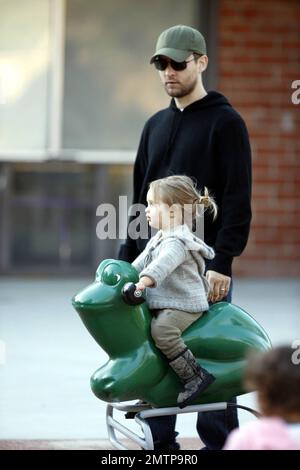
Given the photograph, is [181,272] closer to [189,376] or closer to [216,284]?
[216,284]

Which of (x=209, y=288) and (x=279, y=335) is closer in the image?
(x=209, y=288)

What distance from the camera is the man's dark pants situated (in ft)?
15.5

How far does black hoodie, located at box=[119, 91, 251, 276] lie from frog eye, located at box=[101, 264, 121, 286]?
0.57m

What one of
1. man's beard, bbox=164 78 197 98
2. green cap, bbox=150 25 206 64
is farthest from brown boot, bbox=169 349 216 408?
green cap, bbox=150 25 206 64

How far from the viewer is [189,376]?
425cm

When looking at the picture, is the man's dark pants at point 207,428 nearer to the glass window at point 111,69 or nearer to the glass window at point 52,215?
the glass window at point 111,69

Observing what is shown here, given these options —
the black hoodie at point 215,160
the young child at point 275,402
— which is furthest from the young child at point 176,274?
the young child at point 275,402

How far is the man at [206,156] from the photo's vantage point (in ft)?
15.1

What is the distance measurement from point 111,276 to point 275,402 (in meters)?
1.49

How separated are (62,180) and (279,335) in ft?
12.4
